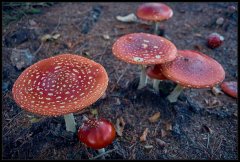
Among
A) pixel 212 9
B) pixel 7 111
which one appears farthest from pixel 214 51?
pixel 7 111

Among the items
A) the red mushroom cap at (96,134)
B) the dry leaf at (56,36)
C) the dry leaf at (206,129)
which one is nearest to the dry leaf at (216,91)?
the dry leaf at (206,129)

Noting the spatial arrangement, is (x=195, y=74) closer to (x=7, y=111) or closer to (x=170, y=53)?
(x=170, y=53)

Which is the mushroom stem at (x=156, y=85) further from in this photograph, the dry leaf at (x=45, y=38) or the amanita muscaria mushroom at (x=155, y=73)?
the dry leaf at (x=45, y=38)

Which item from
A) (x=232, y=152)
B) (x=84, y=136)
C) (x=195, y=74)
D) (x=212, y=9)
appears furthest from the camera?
(x=212, y=9)

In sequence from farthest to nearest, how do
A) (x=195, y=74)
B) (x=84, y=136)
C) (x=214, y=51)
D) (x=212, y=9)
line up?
(x=212, y=9) < (x=214, y=51) < (x=195, y=74) < (x=84, y=136)

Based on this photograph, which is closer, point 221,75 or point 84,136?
point 84,136

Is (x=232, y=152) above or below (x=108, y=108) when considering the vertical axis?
below

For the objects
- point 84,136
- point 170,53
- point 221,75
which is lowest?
point 84,136
